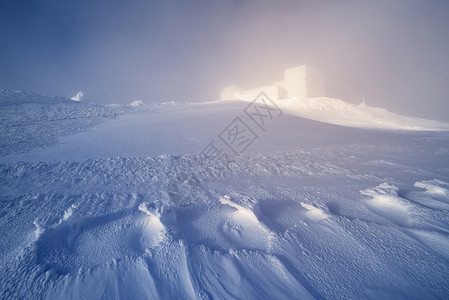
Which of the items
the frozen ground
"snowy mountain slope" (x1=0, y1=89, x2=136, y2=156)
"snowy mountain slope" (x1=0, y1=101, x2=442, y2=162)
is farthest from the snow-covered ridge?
"snowy mountain slope" (x1=0, y1=89, x2=136, y2=156)

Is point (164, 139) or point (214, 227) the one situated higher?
point (164, 139)

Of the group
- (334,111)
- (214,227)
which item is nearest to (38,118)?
(214,227)

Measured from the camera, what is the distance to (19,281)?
1.39m

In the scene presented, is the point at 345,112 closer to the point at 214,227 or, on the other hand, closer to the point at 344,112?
the point at 344,112

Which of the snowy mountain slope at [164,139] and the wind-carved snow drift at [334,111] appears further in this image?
the wind-carved snow drift at [334,111]

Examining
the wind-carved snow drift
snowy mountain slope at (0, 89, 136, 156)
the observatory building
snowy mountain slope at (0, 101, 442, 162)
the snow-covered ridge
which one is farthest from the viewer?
the observatory building

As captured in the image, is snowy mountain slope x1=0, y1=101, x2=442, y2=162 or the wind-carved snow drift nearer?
snowy mountain slope x1=0, y1=101, x2=442, y2=162

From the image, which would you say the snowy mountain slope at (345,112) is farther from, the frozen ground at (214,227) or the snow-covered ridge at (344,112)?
the frozen ground at (214,227)

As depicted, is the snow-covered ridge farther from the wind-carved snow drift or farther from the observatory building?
the observatory building

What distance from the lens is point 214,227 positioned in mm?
2057

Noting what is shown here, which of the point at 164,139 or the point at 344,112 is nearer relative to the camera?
the point at 164,139

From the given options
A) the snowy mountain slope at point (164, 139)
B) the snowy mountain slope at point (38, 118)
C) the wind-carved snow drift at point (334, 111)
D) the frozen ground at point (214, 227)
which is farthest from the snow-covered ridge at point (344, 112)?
the snowy mountain slope at point (38, 118)

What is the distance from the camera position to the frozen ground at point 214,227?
147 cm

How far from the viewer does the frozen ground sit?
1.47 meters
